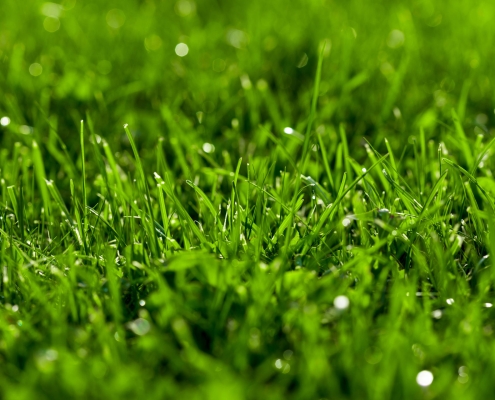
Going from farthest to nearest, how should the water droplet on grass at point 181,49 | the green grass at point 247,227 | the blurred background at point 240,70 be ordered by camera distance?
the water droplet on grass at point 181,49, the blurred background at point 240,70, the green grass at point 247,227

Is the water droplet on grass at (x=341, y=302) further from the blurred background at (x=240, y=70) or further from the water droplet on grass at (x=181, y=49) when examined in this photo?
the water droplet on grass at (x=181, y=49)

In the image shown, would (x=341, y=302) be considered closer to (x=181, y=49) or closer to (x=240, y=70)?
(x=240, y=70)

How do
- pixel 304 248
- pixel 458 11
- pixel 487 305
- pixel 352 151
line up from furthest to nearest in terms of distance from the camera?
1. pixel 458 11
2. pixel 352 151
3. pixel 304 248
4. pixel 487 305

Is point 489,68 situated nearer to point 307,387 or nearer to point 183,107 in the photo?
point 183,107

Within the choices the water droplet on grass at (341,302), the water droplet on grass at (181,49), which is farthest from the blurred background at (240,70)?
the water droplet on grass at (341,302)

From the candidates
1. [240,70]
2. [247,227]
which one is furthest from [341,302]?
[240,70]

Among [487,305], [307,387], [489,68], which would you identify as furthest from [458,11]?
Result: [307,387]

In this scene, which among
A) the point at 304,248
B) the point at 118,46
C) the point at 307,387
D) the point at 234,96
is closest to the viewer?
the point at 307,387
